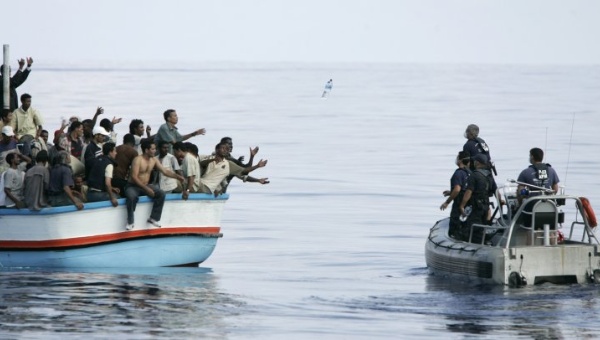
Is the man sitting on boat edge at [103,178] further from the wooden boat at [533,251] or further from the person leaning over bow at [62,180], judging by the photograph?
the wooden boat at [533,251]

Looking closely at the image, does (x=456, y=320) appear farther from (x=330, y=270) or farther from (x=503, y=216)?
(x=330, y=270)

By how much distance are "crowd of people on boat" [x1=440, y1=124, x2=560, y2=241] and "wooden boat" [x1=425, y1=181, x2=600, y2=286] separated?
0.24 metres

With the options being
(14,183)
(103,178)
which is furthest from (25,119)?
(103,178)

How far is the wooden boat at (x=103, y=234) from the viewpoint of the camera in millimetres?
24672

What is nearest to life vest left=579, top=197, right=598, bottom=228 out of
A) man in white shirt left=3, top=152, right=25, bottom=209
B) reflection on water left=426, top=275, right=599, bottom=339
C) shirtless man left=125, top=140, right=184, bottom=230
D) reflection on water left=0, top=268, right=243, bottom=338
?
reflection on water left=426, top=275, right=599, bottom=339

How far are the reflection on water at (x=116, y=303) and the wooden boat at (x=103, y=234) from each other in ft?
1.30

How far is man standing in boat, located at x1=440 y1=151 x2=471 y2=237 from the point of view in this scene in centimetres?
2491

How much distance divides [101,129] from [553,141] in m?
47.3

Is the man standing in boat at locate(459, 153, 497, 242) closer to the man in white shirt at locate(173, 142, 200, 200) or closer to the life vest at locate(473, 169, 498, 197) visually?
the life vest at locate(473, 169, 498, 197)

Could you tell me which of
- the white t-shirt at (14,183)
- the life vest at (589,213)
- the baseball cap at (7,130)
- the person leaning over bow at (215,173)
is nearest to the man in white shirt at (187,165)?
the person leaning over bow at (215,173)

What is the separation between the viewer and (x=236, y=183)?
4900cm

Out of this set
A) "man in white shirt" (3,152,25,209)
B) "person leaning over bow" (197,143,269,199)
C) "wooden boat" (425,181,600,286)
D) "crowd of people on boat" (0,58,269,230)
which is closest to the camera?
"wooden boat" (425,181,600,286)

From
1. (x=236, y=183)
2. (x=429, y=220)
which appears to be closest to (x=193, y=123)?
(x=236, y=183)

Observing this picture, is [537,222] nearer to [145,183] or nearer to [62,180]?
[145,183]
